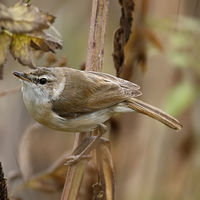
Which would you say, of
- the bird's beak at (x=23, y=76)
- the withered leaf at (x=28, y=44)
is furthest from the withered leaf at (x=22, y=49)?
the bird's beak at (x=23, y=76)

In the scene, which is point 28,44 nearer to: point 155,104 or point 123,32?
point 123,32

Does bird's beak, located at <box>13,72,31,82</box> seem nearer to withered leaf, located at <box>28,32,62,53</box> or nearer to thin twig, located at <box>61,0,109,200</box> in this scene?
thin twig, located at <box>61,0,109,200</box>

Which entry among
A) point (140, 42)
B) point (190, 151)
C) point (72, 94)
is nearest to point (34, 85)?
point (72, 94)

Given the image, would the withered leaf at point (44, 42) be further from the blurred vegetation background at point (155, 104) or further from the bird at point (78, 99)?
the blurred vegetation background at point (155, 104)

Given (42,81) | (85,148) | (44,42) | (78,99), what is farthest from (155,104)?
(44,42)

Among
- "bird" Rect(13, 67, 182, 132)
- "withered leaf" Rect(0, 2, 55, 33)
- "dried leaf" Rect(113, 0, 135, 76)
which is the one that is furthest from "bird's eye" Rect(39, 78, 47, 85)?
"withered leaf" Rect(0, 2, 55, 33)

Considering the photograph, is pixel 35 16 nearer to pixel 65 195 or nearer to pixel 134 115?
pixel 65 195
